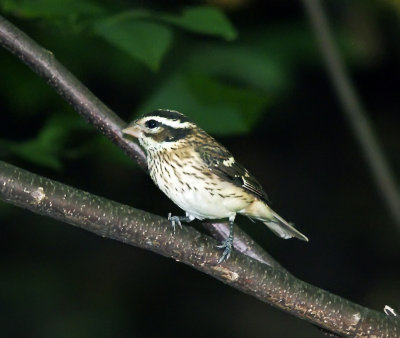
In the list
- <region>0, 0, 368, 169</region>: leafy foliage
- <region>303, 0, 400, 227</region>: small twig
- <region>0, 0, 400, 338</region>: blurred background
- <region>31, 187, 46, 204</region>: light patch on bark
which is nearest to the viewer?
<region>31, 187, 46, 204</region>: light patch on bark

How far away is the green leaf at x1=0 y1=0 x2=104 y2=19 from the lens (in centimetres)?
524

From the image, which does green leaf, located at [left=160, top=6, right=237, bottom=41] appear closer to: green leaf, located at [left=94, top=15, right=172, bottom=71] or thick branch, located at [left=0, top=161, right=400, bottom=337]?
green leaf, located at [left=94, top=15, right=172, bottom=71]

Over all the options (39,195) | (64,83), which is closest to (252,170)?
(64,83)

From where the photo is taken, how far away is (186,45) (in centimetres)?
760

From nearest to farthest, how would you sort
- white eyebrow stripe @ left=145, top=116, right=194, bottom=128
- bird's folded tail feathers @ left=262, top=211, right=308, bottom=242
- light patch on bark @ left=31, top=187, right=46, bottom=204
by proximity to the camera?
light patch on bark @ left=31, top=187, right=46, bottom=204, white eyebrow stripe @ left=145, top=116, right=194, bottom=128, bird's folded tail feathers @ left=262, top=211, right=308, bottom=242

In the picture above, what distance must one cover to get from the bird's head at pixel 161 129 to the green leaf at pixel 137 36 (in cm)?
38

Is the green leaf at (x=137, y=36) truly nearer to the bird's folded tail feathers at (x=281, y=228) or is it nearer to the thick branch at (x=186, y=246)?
the thick branch at (x=186, y=246)

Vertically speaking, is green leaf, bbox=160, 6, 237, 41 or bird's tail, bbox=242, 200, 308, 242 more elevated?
green leaf, bbox=160, 6, 237, 41

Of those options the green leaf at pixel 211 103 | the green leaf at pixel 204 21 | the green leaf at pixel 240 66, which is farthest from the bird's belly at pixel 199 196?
the green leaf at pixel 240 66

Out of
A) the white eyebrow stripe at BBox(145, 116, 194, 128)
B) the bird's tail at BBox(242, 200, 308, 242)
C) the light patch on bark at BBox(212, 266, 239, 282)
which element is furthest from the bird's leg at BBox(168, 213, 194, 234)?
the white eyebrow stripe at BBox(145, 116, 194, 128)

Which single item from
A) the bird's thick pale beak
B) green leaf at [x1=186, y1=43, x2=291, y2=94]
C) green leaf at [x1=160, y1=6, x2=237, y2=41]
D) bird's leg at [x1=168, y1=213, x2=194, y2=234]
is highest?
green leaf at [x1=186, y1=43, x2=291, y2=94]

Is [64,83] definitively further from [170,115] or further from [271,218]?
[271,218]

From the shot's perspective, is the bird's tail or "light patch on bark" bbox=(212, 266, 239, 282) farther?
the bird's tail

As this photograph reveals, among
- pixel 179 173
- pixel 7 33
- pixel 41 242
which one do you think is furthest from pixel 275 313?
pixel 7 33
